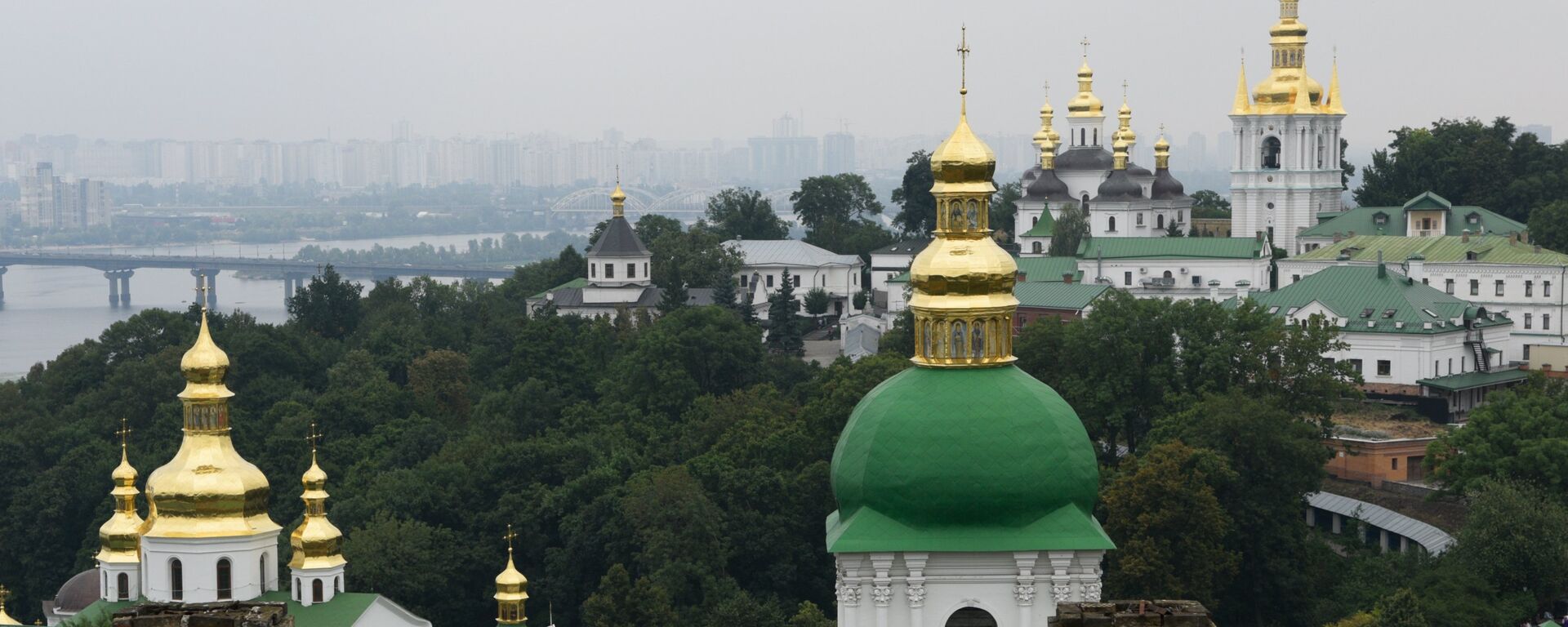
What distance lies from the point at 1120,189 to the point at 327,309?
2168 cm

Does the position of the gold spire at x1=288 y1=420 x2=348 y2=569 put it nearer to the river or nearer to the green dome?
the green dome

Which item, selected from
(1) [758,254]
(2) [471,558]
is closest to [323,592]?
(2) [471,558]

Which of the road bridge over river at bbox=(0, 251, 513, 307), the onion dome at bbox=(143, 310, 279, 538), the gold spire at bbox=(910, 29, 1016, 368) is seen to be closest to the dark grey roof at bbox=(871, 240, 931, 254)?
the road bridge over river at bbox=(0, 251, 513, 307)

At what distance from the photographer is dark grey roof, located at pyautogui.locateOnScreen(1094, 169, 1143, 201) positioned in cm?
6838

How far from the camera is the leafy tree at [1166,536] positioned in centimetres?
3178

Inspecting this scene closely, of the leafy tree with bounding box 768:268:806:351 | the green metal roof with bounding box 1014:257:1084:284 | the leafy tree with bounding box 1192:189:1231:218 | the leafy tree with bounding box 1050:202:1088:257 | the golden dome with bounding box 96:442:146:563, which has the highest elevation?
the leafy tree with bounding box 1192:189:1231:218

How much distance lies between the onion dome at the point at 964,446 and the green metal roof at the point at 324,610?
12.2 meters

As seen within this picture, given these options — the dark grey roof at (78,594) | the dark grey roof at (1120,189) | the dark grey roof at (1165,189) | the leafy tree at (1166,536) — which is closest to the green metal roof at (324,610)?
the dark grey roof at (78,594)

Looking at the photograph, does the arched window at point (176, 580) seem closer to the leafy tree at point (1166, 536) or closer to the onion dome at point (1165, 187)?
the leafy tree at point (1166, 536)

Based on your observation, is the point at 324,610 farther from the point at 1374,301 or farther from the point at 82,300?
the point at 82,300

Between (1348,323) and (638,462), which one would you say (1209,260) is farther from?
(638,462)

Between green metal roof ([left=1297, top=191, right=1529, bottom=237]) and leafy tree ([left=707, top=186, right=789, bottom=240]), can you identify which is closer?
green metal roof ([left=1297, top=191, right=1529, bottom=237])

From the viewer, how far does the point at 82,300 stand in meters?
119

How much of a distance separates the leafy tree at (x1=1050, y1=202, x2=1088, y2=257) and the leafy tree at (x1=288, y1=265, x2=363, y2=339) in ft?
61.6
